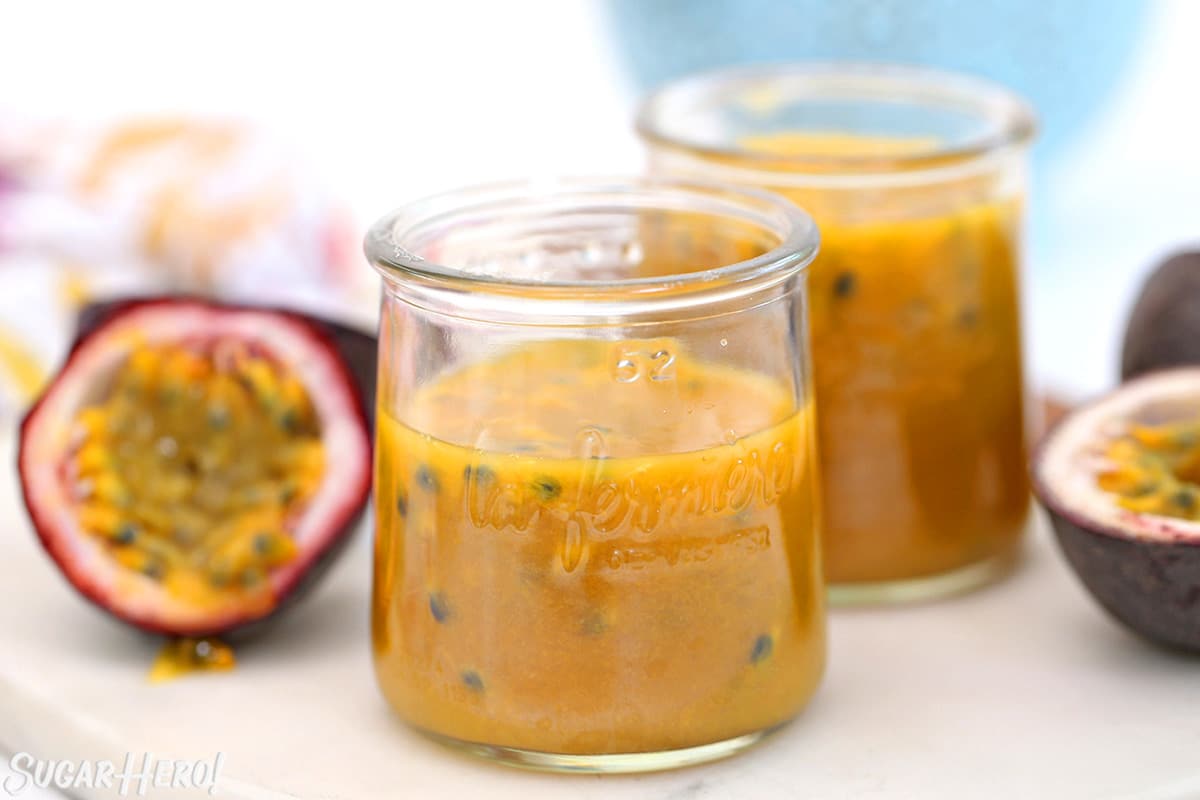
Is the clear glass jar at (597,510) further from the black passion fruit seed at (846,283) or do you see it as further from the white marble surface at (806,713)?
the black passion fruit seed at (846,283)

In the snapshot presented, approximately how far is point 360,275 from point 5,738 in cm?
112

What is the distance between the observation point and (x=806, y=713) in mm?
1483

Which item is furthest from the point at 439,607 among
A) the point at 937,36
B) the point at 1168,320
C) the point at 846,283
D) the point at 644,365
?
the point at 937,36

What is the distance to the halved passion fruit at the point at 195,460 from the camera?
62.3 inches

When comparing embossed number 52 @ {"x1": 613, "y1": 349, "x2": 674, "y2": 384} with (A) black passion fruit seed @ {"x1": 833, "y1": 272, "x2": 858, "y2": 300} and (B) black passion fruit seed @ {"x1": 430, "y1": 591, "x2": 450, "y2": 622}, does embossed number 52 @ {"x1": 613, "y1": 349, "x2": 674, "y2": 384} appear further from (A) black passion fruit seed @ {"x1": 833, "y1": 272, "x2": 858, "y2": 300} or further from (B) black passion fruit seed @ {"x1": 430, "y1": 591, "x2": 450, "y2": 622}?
(A) black passion fruit seed @ {"x1": 833, "y1": 272, "x2": 858, "y2": 300}

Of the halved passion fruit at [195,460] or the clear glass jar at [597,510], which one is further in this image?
the halved passion fruit at [195,460]

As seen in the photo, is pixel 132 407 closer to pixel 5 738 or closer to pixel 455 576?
pixel 5 738

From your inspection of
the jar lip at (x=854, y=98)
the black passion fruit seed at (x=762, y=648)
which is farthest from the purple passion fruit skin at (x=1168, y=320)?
the black passion fruit seed at (x=762, y=648)

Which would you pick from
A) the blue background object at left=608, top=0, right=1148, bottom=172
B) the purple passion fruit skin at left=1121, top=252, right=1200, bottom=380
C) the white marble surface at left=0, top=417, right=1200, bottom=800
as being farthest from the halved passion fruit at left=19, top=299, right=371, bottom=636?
the blue background object at left=608, top=0, right=1148, bottom=172

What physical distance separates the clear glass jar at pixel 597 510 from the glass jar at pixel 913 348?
0.77 ft

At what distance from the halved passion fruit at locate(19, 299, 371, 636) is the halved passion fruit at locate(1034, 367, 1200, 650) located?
65 cm

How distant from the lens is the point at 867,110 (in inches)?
75.4

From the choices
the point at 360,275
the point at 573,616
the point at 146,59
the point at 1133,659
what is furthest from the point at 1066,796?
the point at 146,59

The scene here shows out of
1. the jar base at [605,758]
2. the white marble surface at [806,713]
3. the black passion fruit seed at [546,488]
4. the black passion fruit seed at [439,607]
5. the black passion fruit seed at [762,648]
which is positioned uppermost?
the black passion fruit seed at [546,488]
